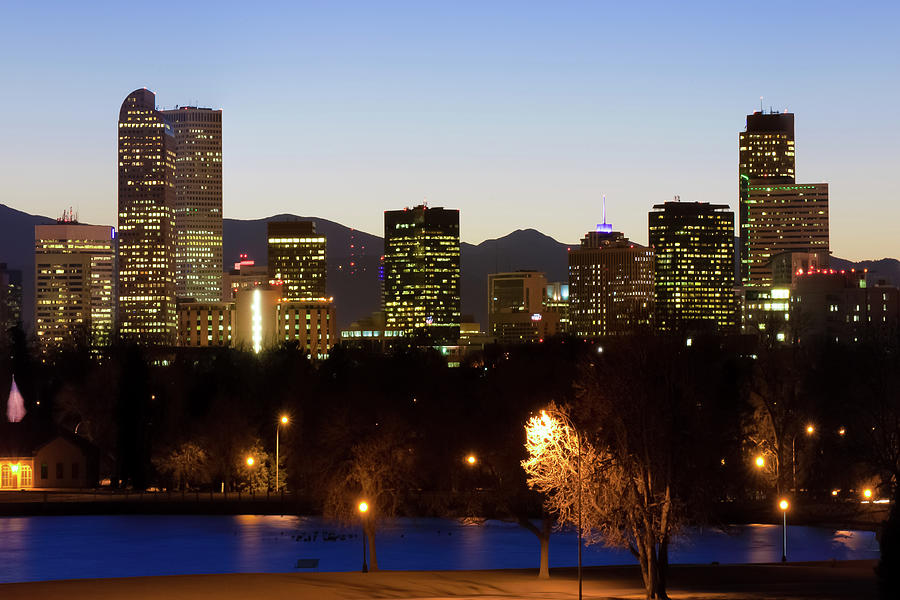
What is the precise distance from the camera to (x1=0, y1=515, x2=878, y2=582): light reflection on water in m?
65.9

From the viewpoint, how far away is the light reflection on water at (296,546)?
65875 mm

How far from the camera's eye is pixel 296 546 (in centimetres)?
7331

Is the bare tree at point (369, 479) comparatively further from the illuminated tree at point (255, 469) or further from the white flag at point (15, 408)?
the white flag at point (15, 408)

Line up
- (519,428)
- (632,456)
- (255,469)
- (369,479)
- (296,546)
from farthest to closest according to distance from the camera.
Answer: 1. (255,469)
2. (296,546)
3. (519,428)
4. (369,479)
5. (632,456)

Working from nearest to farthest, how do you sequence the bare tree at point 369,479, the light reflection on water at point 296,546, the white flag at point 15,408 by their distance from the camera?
the bare tree at point 369,479, the light reflection on water at point 296,546, the white flag at point 15,408

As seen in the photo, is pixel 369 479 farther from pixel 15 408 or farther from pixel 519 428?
pixel 15 408

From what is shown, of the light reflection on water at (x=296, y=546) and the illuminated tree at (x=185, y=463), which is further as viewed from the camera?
the illuminated tree at (x=185, y=463)

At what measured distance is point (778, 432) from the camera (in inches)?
3649

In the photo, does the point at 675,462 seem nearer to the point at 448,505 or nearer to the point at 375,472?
the point at 375,472

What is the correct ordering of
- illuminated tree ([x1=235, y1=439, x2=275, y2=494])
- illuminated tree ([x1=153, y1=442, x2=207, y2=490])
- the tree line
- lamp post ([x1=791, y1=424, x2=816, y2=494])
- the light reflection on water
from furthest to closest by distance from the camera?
illuminated tree ([x1=153, y1=442, x2=207, y2=490]) → illuminated tree ([x1=235, y1=439, x2=275, y2=494]) → lamp post ([x1=791, y1=424, x2=816, y2=494]) → the light reflection on water → the tree line

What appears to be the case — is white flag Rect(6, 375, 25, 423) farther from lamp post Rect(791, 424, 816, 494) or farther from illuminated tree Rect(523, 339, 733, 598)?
illuminated tree Rect(523, 339, 733, 598)

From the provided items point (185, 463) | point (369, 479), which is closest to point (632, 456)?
point (369, 479)

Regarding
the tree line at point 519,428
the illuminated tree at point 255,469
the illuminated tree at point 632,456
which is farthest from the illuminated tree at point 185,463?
the illuminated tree at point 632,456

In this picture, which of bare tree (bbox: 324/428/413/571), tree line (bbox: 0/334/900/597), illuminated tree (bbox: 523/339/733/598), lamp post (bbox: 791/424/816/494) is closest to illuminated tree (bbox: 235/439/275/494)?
tree line (bbox: 0/334/900/597)
